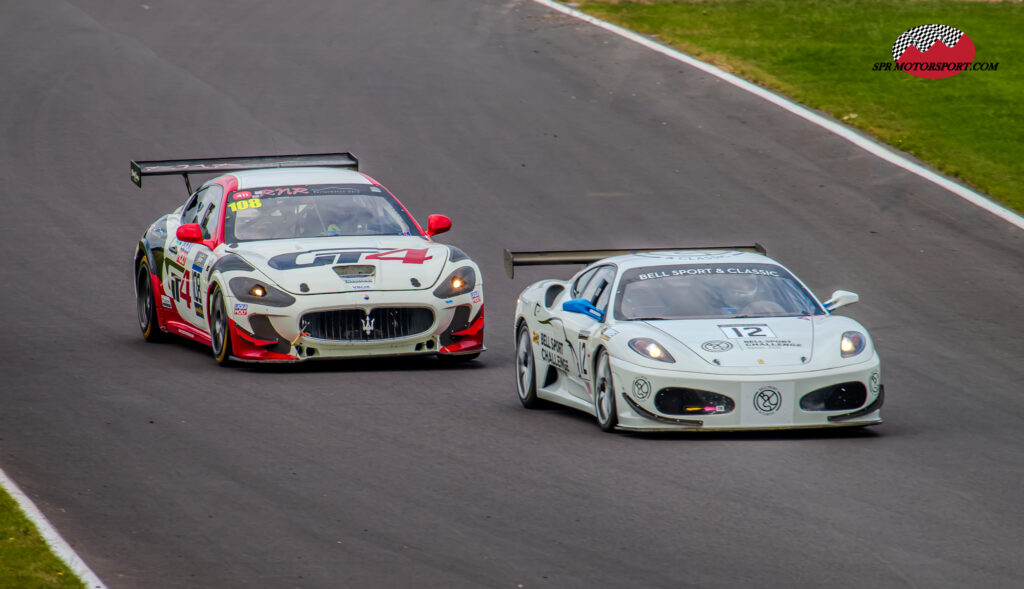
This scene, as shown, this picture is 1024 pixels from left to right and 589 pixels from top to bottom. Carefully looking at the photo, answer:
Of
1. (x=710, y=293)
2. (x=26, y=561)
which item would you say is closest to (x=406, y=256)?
(x=710, y=293)

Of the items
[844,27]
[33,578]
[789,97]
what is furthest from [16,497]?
[844,27]

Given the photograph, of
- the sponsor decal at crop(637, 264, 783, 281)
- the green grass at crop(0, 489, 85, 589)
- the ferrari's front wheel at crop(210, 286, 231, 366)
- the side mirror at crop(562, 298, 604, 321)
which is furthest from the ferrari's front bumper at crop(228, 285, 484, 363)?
the green grass at crop(0, 489, 85, 589)

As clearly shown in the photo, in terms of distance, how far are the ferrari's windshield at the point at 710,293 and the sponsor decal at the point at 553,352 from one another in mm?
692

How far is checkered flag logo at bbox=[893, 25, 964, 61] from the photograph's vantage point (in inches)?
1166

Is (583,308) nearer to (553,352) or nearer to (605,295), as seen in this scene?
(605,295)

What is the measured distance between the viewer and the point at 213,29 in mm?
30203

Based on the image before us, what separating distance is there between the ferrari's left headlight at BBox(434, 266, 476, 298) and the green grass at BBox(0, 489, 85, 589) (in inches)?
226

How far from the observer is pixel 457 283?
13.6 m

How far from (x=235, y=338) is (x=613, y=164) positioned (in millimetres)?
10415

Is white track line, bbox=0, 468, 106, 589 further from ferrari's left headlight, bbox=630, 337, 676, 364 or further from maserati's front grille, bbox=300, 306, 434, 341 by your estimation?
maserati's front grille, bbox=300, 306, 434, 341

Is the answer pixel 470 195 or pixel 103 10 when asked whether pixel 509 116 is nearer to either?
pixel 470 195

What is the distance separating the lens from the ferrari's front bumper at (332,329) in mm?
13180

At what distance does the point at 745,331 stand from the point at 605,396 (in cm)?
102

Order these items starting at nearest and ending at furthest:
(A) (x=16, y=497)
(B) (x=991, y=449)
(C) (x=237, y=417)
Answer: (A) (x=16, y=497), (B) (x=991, y=449), (C) (x=237, y=417)
